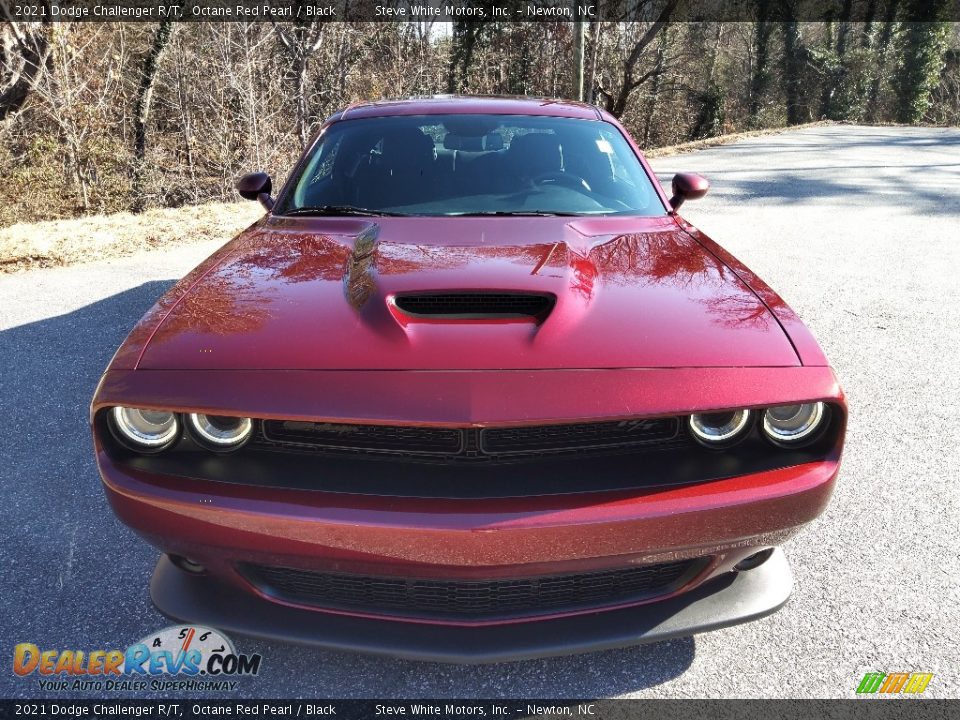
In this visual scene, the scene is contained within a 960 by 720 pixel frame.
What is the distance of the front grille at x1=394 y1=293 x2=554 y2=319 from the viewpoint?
1848mm

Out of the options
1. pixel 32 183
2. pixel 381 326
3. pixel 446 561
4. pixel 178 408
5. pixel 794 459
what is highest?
pixel 381 326

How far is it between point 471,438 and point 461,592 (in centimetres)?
39

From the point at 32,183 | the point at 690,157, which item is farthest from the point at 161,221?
the point at 690,157

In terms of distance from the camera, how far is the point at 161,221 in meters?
8.02

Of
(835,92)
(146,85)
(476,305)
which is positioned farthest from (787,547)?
(835,92)

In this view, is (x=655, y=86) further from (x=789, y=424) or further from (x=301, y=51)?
(x=789, y=424)

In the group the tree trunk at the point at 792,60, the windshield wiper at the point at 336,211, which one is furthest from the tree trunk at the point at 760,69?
the windshield wiper at the point at 336,211

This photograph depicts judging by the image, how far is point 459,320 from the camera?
180 cm

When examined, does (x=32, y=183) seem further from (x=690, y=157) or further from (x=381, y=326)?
(x=381, y=326)

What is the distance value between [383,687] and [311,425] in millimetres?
766

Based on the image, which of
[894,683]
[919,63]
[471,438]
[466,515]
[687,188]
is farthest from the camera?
[919,63]

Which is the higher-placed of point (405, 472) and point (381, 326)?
point (381, 326)

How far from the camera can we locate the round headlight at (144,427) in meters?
1.71

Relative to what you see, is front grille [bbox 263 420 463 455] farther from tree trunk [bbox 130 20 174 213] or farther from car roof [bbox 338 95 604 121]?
tree trunk [bbox 130 20 174 213]
